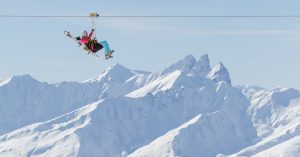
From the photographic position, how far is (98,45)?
79375 mm

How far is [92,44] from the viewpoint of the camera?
79375 mm

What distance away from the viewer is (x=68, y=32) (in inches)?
3022

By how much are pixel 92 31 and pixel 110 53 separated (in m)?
3.17

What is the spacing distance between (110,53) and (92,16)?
8609mm

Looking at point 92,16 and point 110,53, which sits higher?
point 92,16

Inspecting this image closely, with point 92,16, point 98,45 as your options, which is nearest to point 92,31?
point 98,45

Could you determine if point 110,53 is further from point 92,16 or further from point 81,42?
point 92,16

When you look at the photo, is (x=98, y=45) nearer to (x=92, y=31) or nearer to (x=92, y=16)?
(x=92, y=31)

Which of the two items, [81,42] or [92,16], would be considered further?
[81,42]

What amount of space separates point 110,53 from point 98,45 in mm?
2012

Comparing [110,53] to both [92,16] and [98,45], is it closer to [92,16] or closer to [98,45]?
[98,45]

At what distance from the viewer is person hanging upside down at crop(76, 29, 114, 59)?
7884cm

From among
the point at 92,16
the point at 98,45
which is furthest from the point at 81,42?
the point at 92,16

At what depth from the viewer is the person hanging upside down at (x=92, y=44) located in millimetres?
78838
